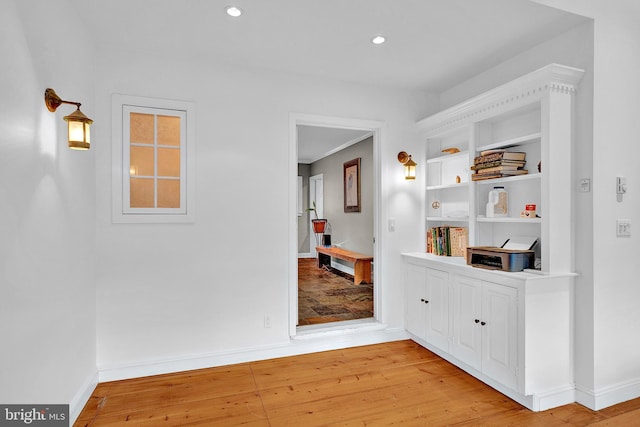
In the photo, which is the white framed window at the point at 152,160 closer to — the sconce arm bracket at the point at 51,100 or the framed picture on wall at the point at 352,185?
the sconce arm bracket at the point at 51,100

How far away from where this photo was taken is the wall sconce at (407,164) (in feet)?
11.8

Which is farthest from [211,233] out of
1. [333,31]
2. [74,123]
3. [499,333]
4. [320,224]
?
[320,224]

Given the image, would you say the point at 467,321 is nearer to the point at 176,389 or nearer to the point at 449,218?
the point at 449,218

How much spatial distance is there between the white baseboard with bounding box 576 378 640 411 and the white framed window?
320 cm

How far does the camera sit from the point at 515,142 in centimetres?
278

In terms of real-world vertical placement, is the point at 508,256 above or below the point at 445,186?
below

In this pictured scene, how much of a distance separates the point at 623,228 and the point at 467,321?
1.28 metres

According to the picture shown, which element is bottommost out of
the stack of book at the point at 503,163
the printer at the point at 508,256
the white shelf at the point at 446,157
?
the printer at the point at 508,256

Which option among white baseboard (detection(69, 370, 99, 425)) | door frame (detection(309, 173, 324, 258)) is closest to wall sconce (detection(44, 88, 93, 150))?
white baseboard (detection(69, 370, 99, 425))

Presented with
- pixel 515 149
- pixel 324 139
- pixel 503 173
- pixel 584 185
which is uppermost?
pixel 324 139

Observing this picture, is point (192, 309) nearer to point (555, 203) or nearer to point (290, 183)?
point (290, 183)

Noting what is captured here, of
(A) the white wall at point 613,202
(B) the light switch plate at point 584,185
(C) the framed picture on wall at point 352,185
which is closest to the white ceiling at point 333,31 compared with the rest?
(A) the white wall at point 613,202

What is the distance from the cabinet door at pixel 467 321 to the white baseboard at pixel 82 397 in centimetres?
280

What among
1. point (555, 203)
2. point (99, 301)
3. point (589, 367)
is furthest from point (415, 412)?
point (99, 301)
